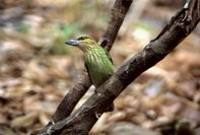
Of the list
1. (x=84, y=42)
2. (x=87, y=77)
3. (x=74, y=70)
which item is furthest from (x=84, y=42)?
(x=74, y=70)

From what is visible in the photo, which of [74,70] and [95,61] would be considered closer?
[95,61]

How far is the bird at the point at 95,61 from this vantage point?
2.42m

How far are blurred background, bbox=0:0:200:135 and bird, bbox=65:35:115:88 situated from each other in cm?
110

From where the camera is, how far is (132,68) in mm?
2295

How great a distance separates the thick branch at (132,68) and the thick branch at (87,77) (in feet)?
0.44

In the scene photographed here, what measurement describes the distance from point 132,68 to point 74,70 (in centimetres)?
275

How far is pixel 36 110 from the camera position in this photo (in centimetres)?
394

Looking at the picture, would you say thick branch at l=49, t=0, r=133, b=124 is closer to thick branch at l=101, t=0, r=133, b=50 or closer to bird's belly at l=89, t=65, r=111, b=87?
thick branch at l=101, t=0, r=133, b=50

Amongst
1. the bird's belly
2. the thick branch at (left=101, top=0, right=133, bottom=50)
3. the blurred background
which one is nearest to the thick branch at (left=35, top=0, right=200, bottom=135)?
the bird's belly

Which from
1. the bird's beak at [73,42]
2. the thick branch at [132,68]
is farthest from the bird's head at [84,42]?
the thick branch at [132,68]

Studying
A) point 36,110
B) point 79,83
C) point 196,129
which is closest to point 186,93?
point 196,129

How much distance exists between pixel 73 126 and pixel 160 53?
0.48 m

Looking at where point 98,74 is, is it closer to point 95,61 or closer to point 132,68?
point 95,61

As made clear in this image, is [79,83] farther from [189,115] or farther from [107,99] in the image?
[189,115]
